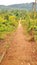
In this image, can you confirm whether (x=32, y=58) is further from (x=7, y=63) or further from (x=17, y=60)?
(x=7, y=63)

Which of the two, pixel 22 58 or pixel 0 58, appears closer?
pixel 0 58

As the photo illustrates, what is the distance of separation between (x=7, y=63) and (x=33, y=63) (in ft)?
4.36

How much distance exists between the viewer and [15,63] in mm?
9305

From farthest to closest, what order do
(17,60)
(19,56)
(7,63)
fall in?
(19,56), (17,60), (7,63)

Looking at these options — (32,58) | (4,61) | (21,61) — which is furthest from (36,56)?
(4,61)

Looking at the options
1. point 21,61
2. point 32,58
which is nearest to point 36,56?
point 32,58

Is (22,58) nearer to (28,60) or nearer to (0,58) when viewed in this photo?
(28,60)

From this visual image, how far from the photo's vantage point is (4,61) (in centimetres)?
965

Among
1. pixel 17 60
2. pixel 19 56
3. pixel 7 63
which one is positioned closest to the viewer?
pixel 7 63

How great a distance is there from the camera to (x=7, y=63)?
9258mm

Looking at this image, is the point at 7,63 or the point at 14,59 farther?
the point at 14,59

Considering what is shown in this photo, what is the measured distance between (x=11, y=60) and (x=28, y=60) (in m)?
0.93

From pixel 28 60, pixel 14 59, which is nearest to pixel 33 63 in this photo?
pixel 28 60

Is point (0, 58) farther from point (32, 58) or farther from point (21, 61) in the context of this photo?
point (32, 58)
